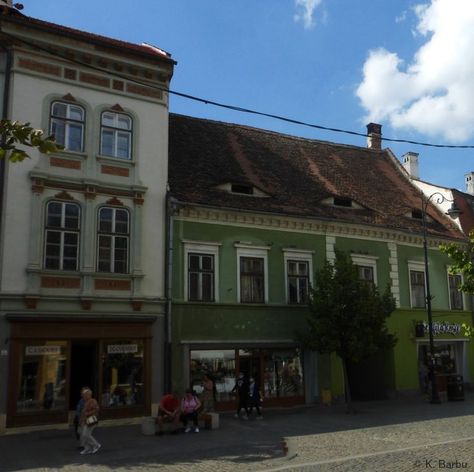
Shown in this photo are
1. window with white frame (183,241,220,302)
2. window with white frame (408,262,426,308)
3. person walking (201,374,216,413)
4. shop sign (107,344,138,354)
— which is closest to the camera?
shop sign (107,344,138,354)

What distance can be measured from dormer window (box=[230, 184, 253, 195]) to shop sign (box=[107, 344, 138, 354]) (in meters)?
7.13

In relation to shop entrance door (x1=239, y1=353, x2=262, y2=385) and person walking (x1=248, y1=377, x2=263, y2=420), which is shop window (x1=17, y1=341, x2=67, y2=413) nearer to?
person walking (x1=248, y1=377, x2=263, y2=420)

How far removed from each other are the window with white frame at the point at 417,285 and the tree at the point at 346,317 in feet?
19.1

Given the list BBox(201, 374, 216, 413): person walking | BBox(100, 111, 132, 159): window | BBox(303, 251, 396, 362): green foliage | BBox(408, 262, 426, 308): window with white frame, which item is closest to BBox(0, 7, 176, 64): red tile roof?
BBox(100, 111, 132, 159): window

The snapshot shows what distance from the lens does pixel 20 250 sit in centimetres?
Answer: 1709

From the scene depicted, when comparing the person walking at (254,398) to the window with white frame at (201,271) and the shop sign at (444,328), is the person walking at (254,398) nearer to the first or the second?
the window with white frame at (201,271)

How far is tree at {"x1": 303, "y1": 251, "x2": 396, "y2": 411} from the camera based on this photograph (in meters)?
19.2

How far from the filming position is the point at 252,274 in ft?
69.7

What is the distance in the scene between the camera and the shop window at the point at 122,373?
17.9 m

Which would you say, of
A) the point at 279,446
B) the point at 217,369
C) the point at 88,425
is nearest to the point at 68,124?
the point at 217,369

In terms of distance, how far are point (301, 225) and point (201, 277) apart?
15.6 feet

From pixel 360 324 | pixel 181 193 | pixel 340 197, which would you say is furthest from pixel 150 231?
pixel 340 197

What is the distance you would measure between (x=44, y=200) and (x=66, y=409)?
625 cm

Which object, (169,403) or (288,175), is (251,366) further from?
(288,175)
